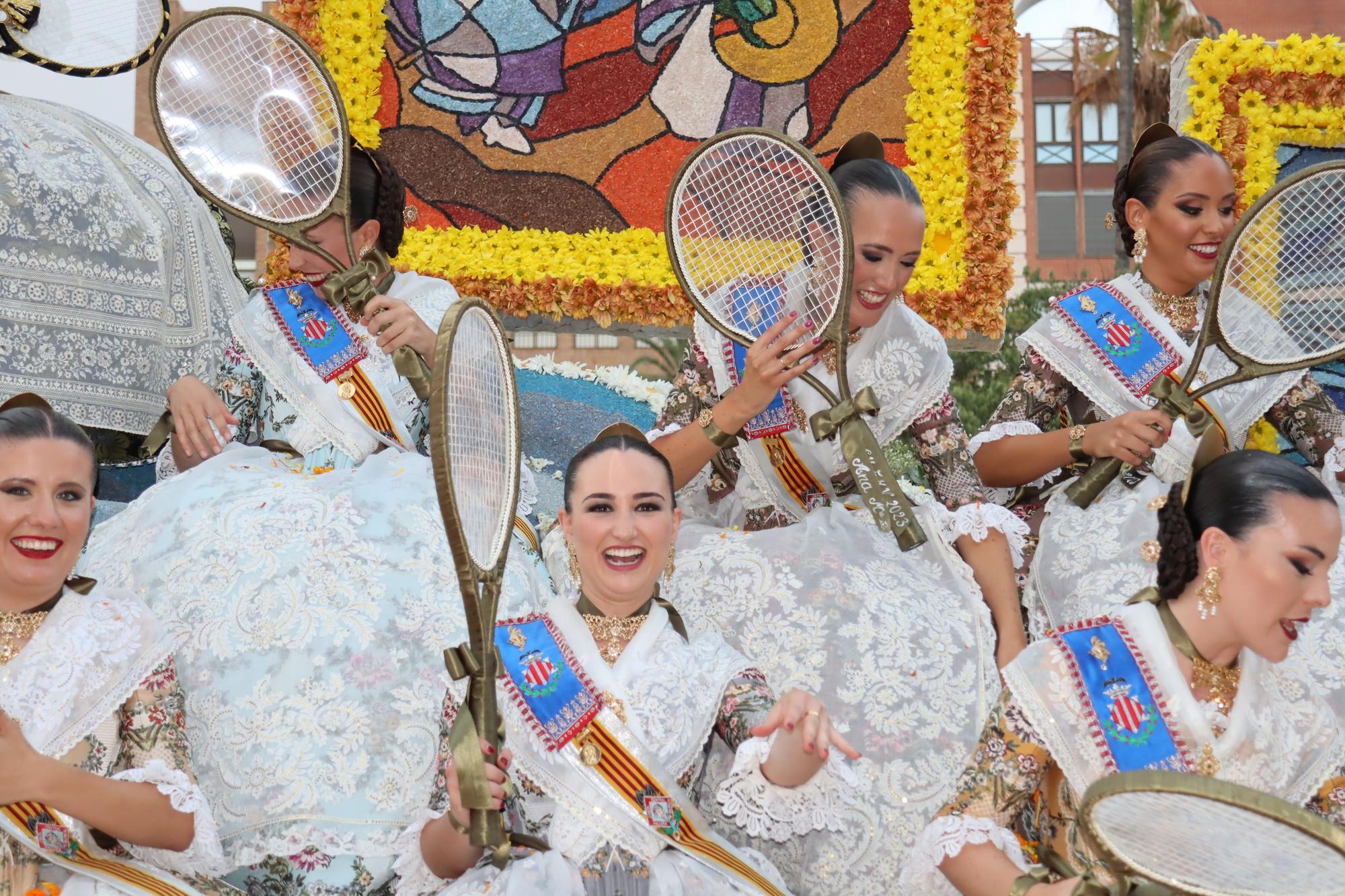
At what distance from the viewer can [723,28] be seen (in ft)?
25.8

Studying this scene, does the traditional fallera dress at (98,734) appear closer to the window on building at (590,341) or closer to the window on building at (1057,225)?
the window on building at (590,341)

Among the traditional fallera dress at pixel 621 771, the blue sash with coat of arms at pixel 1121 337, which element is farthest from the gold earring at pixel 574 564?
the blue sash with coat of arms at pixel 1121 337

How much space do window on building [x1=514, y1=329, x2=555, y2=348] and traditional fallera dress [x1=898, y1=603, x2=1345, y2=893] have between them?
30.0 feet

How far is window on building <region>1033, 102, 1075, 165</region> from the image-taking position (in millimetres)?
35469

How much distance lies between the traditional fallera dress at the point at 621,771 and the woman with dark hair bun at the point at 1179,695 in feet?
1.40

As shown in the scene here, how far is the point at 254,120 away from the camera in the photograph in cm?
506

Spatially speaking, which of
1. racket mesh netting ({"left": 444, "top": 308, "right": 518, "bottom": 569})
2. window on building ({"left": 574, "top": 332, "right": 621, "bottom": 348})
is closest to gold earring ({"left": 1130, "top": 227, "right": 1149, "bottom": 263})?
racket mesh netting ({"left": 444, "top": 308, "right": 518, "bottom": 569})

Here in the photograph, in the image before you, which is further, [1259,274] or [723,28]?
[723,28]

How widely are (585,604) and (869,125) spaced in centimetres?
426

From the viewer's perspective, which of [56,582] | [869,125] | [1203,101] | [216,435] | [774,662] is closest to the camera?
[56,582]

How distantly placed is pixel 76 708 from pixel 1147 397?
11.1 ft

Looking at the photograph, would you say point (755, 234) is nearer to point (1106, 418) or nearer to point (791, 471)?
point (791, 471)

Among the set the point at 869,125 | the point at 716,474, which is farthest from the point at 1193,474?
the point at 869,125

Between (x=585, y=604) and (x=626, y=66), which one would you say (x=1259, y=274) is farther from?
(x=626, y=66)
